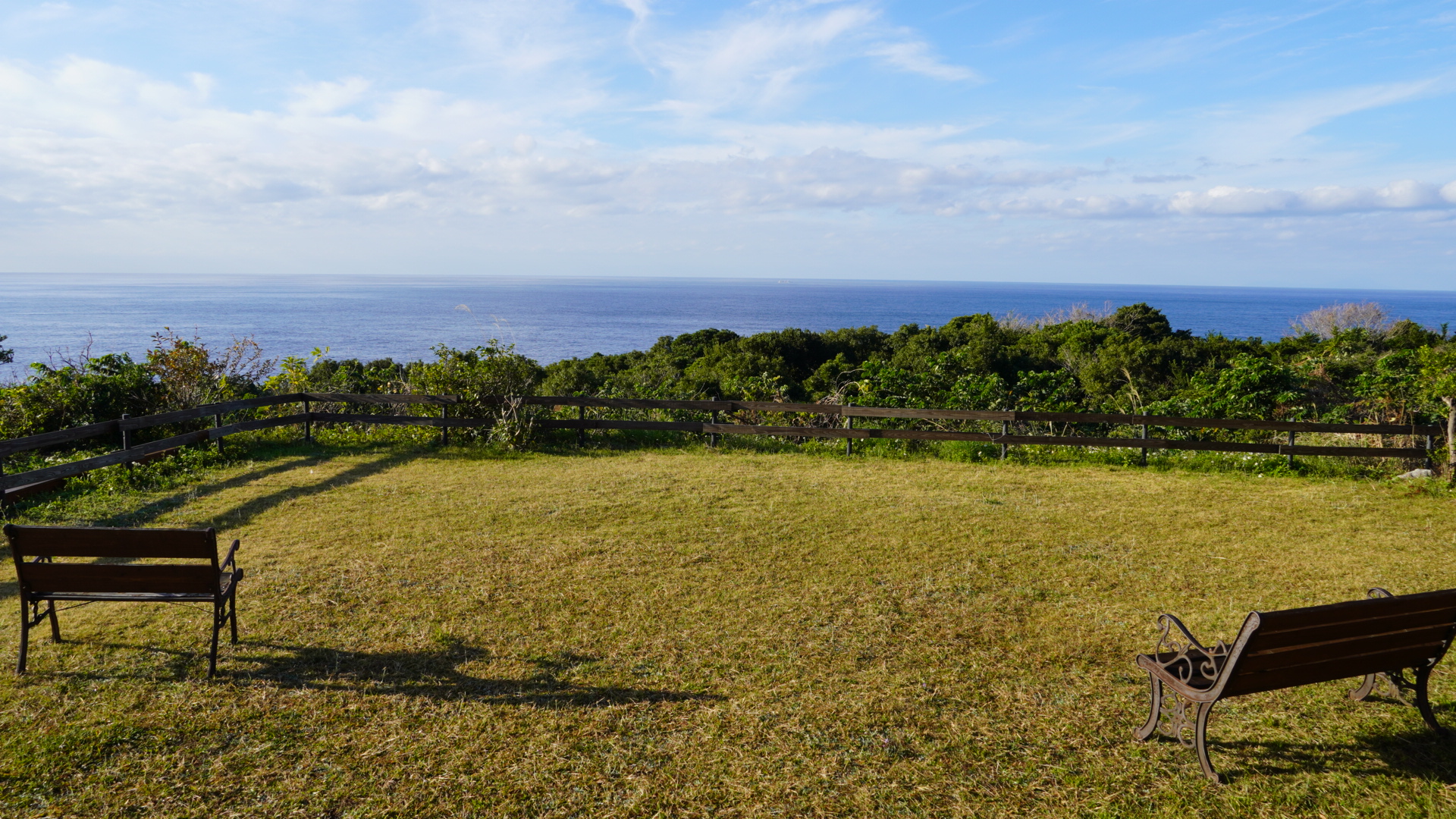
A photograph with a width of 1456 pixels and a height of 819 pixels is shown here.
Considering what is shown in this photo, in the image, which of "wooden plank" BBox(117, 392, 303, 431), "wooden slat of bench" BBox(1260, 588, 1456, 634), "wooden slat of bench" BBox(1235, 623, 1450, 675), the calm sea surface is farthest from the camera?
the calm sea surface

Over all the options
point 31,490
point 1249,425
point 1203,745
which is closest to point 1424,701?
point 1203,745

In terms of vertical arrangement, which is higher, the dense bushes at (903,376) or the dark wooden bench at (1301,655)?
the dense bushes at (903,376)

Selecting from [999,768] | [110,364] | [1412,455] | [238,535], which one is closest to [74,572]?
[238,535]

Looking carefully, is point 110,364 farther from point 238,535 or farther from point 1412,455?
point 1412,455

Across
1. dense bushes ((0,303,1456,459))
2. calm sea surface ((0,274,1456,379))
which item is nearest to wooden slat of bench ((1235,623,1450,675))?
dense bushes ((0,303,1456,459))

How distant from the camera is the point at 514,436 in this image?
12625 mm

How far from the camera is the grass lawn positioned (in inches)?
140

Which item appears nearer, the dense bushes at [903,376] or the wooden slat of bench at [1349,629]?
the wooden slat of bench at [1349,629]

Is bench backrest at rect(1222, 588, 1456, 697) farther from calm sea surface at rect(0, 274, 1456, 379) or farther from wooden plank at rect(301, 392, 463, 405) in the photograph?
calm sea surface at rect(0, 274, 1456, 379)

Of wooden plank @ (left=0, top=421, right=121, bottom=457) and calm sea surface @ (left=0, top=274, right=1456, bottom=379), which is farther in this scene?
calm sea surface @ (left=0, top=274, right=1456, bottom=379)

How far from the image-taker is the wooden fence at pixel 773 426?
10.4m

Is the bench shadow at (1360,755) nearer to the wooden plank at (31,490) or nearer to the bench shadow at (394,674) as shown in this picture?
the bench shadow at (394,674)

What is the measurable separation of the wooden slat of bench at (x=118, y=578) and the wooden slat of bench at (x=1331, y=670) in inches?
221

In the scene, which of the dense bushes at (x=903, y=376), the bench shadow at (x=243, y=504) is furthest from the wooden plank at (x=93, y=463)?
the dense bushes at (x=903, y=376)
